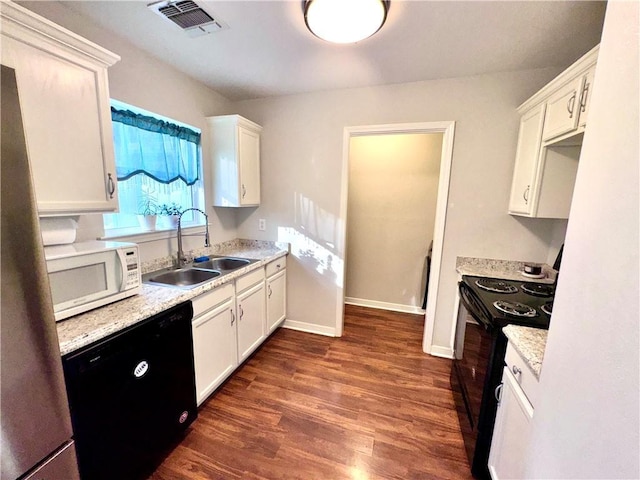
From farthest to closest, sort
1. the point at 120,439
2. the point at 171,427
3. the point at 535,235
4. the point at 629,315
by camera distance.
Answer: the point at 535,235
the point at 171,427
the point at 120,439
the point at 629,315

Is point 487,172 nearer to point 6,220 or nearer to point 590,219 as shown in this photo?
point 590,219

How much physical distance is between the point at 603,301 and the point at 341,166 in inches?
87.6

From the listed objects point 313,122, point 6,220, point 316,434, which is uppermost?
point 313,122

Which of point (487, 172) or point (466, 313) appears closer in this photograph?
point (466, 313)

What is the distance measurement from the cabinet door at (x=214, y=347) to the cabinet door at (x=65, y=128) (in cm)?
89

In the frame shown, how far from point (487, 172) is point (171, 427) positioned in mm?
2898

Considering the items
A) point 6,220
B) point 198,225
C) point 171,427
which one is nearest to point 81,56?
point 6,220

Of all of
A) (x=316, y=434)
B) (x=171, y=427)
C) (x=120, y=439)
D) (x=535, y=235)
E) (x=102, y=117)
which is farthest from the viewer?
(x=535, y=235)

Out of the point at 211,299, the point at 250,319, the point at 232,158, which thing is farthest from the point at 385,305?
the point at 232,158

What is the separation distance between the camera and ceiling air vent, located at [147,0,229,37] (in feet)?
4.55

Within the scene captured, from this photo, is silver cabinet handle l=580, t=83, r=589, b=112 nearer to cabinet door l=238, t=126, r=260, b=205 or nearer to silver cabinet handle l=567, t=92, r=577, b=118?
silver cabinet handle l=567, t=92, r=577, b=118

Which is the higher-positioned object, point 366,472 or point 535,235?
point 535,235

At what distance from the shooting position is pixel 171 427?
1477mm

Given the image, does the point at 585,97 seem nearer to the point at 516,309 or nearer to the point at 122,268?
the point at 516,309
